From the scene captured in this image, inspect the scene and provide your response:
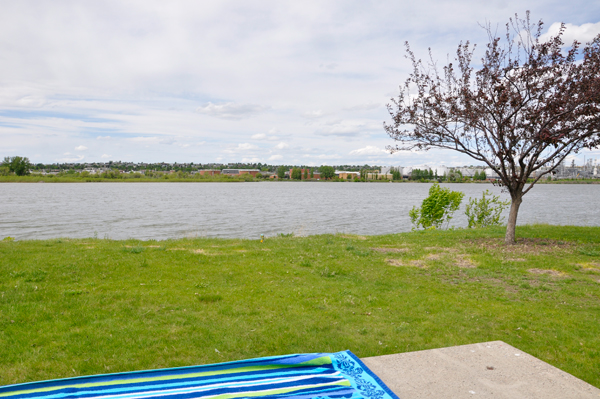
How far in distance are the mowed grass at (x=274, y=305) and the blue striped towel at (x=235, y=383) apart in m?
0.71

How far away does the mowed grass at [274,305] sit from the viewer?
20.2 feet

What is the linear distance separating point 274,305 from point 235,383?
11.8 feet

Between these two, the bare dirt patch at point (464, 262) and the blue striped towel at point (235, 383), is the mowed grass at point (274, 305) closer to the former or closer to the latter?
the bare dirt patch at point (464, 262)

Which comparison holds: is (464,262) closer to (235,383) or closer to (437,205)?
(235,383)

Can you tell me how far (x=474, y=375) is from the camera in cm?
508

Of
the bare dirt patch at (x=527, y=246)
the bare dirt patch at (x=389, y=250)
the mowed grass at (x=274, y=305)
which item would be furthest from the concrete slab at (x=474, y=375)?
the bare dirt patch at (x=527, y=246)

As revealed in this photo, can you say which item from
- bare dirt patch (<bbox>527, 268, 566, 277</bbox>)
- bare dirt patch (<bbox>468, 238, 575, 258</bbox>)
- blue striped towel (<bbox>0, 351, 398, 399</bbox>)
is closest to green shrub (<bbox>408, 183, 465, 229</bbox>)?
bare dirt patch (<bbox>468, 238, 575, 258</bbox>)

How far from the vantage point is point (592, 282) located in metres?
10.4

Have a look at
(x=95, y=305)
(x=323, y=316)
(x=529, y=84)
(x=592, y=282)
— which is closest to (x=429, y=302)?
(x=323, y=316)

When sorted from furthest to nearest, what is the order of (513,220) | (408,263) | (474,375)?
(513,220)
(408,263)
(474,375)

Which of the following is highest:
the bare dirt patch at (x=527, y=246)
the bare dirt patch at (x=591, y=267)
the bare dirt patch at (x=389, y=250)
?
the bare dirt patch at (x=527, y=246)

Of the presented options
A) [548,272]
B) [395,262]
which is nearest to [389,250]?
[395,262]

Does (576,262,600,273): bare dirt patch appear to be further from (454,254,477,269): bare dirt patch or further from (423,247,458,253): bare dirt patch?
(423,247,458,253): bare dirt patch

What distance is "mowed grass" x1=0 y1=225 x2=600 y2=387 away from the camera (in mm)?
6164
